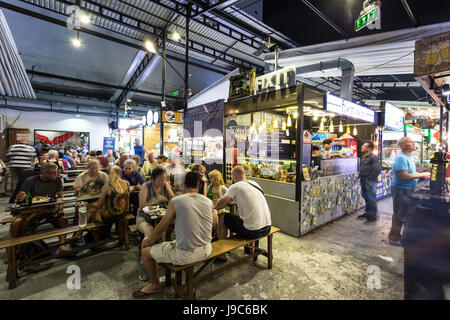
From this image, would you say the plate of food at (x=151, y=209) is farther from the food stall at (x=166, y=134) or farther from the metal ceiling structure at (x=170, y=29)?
the food stall at (x=166, y=134)

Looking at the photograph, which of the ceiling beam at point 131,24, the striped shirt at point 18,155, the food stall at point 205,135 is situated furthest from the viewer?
the food stall at point 205,135

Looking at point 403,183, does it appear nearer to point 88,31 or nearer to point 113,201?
point 113,201

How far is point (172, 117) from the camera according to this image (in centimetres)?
892

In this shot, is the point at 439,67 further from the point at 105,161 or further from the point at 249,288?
the point at 105,161

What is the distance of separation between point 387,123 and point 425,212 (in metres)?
5.39

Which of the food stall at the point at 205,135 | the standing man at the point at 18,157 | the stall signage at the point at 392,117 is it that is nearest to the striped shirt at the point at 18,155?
the standing man at the point at 18,157

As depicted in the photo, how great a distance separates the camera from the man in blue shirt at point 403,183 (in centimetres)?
362

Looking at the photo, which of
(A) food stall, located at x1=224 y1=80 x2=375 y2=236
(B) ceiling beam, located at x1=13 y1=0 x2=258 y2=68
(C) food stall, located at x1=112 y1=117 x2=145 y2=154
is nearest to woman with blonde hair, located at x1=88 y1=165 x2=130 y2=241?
(A) food stall, located at x1=224 y1=80 x2=375 y2=236

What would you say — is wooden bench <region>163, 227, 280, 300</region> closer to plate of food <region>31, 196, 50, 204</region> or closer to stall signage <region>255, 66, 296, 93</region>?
plate of food <region>31, 196, 50, 204</region>

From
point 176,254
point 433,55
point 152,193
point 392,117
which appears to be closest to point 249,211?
point 176,254

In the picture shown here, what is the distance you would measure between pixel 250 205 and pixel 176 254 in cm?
114

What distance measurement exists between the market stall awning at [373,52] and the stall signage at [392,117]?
1.25m
